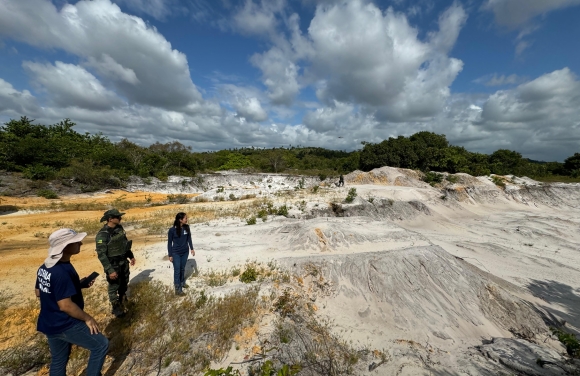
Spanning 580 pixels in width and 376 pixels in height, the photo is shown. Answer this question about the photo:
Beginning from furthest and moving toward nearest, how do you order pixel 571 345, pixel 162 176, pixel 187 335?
pixel 162 176 < pixel 571 345 < pixel 187 335

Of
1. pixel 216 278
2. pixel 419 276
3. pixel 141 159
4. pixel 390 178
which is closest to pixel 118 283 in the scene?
pixel 216 278

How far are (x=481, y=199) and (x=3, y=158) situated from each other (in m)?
53.6

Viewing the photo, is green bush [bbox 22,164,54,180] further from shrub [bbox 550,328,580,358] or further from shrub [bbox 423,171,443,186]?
shrub [bbox 423,171,443,186]

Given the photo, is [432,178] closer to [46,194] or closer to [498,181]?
[498,181]

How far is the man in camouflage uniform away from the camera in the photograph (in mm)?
4984

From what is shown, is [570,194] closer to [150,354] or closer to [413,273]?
[413,273]

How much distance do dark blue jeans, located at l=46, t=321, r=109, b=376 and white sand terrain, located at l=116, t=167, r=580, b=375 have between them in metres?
2.41

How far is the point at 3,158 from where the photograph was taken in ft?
95.6

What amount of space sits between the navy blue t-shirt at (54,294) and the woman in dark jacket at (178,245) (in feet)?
10.3

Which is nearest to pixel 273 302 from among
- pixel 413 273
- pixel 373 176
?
pixel 413 273

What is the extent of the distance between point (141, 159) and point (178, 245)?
43356 mm

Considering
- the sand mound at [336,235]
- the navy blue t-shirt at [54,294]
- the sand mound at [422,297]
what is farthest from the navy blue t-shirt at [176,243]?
the sand mound at [336,235]

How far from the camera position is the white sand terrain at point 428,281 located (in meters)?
6.34

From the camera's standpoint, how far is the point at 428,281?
8.76m
